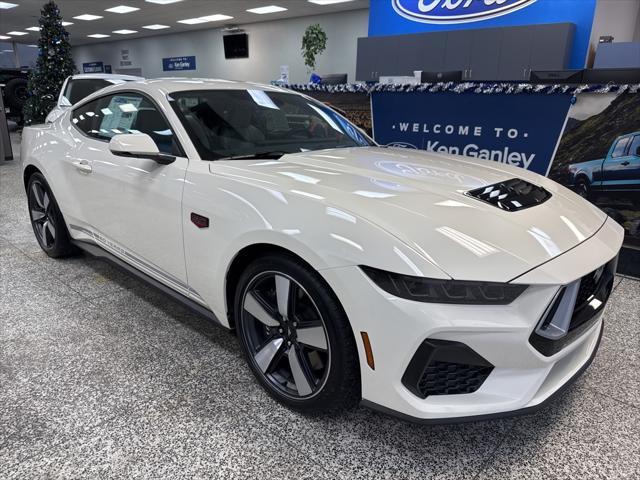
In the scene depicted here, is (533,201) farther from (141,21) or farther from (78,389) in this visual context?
(141,21)

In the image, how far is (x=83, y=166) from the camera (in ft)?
8.40

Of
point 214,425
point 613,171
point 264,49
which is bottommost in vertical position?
point 214,425

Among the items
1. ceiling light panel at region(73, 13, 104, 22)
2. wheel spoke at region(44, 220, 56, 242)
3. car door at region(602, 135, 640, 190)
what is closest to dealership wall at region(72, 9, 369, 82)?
ceiling light panel at region(73, 13, 104, 22)

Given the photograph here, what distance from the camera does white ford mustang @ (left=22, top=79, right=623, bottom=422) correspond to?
129cm

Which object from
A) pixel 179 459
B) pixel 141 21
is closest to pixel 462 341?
pixel 179 459

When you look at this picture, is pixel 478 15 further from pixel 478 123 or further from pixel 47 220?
pixel 47 220

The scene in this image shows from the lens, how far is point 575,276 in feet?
4.38

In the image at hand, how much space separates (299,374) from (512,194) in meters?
1.06

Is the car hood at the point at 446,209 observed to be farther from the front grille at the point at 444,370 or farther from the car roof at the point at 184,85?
the car roof at the point at 184,85

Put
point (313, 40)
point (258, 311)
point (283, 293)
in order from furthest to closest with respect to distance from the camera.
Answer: point (313, 40) < point (258, 311) < point (283, 293)

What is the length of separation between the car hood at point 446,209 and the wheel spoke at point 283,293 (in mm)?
324

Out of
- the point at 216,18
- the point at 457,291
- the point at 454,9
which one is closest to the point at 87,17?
the point at 216,18

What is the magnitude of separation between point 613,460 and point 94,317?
2.47m

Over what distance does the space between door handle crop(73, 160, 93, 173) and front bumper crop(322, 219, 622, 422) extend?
5.78ft
